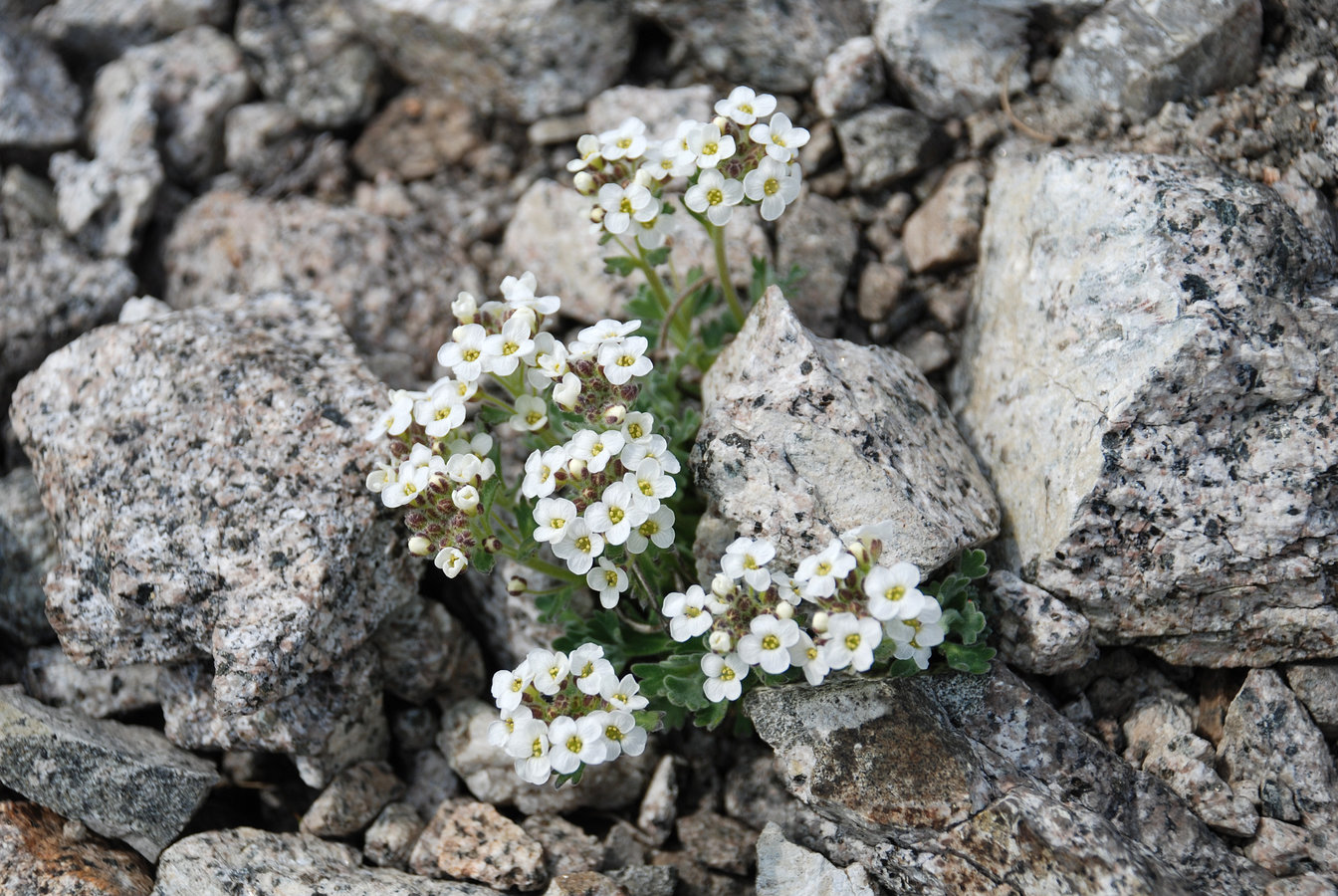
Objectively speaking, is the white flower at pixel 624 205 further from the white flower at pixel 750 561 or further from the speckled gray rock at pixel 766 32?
the speckled gray rock at pixel 766 32

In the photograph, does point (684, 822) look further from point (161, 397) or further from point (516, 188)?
point (516, 188)

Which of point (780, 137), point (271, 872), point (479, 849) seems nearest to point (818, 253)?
point (780, 137)

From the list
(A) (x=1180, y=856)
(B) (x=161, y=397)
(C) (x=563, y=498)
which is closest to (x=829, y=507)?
(C) (x=563, y=498)

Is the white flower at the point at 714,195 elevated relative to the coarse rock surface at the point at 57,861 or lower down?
elevated

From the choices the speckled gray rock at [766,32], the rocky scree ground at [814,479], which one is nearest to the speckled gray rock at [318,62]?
the rocky scree ground at [814,479]

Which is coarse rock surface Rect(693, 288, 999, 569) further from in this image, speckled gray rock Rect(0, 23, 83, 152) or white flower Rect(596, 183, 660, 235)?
speckled gray rock Rect(0, 23, 83, 152)

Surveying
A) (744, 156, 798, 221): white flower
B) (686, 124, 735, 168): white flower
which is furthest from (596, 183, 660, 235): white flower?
(744, 156, 798, 221): white flower

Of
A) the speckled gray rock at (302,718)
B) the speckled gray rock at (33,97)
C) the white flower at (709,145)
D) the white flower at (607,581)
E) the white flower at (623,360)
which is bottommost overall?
the speckled gray rock at (302,718)
